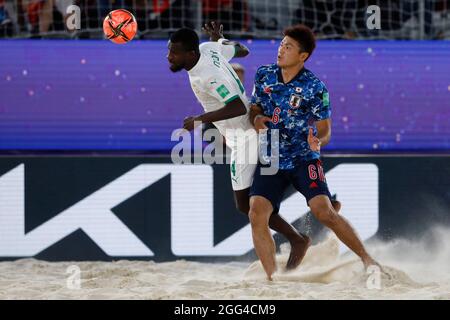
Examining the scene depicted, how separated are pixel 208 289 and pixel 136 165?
207 cm

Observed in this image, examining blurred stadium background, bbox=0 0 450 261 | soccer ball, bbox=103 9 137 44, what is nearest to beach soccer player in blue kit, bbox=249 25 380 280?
soccer ball, bbox=103 9 137 44

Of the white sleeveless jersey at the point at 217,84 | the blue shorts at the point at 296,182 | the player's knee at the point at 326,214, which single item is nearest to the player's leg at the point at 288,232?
the blue shorts at the point at 296,182

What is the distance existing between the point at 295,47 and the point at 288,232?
1422 millimetres

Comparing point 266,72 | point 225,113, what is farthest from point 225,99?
point 266,72

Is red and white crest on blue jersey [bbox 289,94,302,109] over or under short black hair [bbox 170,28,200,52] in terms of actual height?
under

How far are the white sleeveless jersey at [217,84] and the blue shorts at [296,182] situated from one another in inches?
14.7

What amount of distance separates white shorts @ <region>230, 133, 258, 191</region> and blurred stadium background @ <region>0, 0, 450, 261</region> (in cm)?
143

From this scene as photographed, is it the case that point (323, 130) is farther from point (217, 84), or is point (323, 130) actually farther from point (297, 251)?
point (297, 251)

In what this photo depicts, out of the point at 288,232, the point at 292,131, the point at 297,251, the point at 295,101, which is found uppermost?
the point at 295,101

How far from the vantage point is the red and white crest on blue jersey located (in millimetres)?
6246

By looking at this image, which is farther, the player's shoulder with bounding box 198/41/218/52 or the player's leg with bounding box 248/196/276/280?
the player's shoulder with bounding box 198/41/218/52

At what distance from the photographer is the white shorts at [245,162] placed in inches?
255

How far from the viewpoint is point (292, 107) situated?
6.27 metres

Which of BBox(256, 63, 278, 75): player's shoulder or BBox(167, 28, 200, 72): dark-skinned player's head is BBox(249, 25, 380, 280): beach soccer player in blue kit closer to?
BBox(256, 63, 278, 75): player's shoulder
